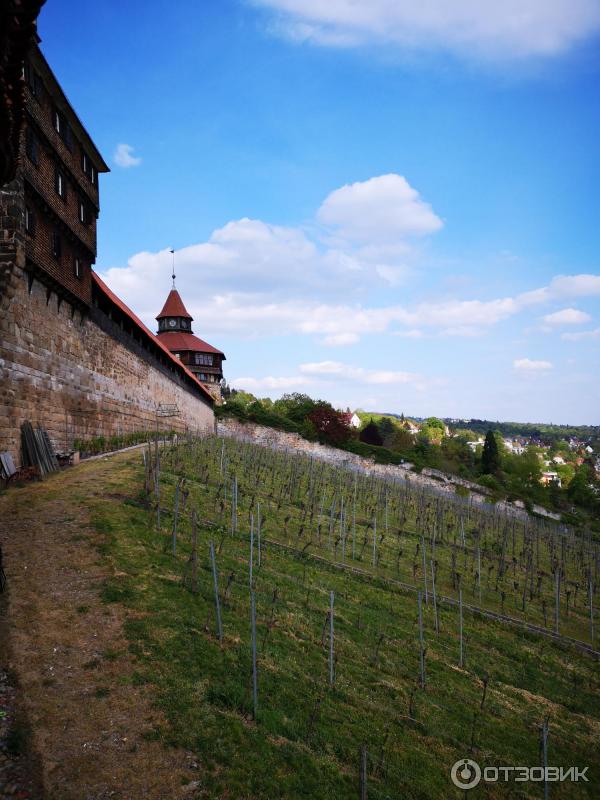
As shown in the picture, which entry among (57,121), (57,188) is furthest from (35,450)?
(57,121)

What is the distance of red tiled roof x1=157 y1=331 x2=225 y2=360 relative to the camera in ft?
183

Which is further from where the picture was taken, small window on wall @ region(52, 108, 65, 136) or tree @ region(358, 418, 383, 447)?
tree @ region(358, 418, 383, 447)

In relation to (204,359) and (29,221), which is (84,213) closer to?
(29,221)

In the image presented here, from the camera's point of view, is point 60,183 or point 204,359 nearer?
point 60,183

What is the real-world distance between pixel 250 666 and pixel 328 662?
1.91m

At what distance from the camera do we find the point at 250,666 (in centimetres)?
725

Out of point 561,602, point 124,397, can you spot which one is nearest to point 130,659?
point 561,602

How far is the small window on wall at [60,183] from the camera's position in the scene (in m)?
17.0

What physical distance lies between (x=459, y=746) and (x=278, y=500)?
45.2 feet

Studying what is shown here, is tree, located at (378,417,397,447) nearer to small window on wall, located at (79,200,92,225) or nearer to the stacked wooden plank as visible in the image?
small window on wall, located at (79,200,92,225)

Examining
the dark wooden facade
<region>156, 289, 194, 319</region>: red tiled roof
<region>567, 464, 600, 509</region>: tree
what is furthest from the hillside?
<region>567, 464, 600, 509</region>: tree

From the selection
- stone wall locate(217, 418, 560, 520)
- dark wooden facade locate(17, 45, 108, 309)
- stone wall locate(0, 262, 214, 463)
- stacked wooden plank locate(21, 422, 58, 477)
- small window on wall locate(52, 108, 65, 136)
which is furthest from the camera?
stone wall locate(217, 418, 560, 520)

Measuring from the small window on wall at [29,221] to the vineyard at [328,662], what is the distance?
313 inches

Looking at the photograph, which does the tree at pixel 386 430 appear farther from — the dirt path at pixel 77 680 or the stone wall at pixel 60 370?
the dirt path at pixel 77 680
